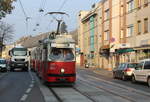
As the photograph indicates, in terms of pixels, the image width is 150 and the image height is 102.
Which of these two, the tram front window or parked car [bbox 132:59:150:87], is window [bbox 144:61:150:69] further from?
the tram front window

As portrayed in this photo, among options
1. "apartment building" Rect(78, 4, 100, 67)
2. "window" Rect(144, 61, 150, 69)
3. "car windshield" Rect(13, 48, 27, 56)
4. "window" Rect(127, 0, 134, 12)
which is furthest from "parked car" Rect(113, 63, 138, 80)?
"apartment building" Rect(78, 4, 100, 67)

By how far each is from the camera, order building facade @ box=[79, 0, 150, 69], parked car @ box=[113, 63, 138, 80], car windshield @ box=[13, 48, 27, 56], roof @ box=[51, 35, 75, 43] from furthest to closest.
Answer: car windshield @ box=[13, 48, 27, 56], building facade @ box=[79, 0, 150, 69], parked car @ box=[113, 63, 138, 80], roof @ box=[51, 35, 75, 43]

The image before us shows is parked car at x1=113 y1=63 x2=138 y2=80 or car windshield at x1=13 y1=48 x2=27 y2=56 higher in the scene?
car windshield at x1=13 y1=48 x2=27 y2=56

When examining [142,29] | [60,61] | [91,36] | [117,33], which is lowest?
[60,61]

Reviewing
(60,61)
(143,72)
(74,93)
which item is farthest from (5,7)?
(74,93)

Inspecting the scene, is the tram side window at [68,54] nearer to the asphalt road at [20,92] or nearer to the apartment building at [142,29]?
the asphalt road at [20,92]

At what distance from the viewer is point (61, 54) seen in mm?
23656

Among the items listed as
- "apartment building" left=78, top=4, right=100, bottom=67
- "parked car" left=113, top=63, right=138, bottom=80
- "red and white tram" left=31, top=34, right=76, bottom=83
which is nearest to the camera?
"red and white tram" left=31, top=34, right=76, bottom=83

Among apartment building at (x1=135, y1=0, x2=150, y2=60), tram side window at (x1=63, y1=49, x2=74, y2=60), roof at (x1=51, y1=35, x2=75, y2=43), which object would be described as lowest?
tram side window at (x1=63, y1=49, x2=74, y2=60)

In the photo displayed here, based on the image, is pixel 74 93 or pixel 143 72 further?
pixel 143 72

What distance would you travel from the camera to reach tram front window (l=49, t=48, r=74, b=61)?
23547 millimetres

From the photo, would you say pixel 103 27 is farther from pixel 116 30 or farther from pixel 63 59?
pixel 63 59

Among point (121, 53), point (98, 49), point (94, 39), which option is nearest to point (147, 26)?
point (121, 53)

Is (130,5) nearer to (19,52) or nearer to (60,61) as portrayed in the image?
(19,52)
